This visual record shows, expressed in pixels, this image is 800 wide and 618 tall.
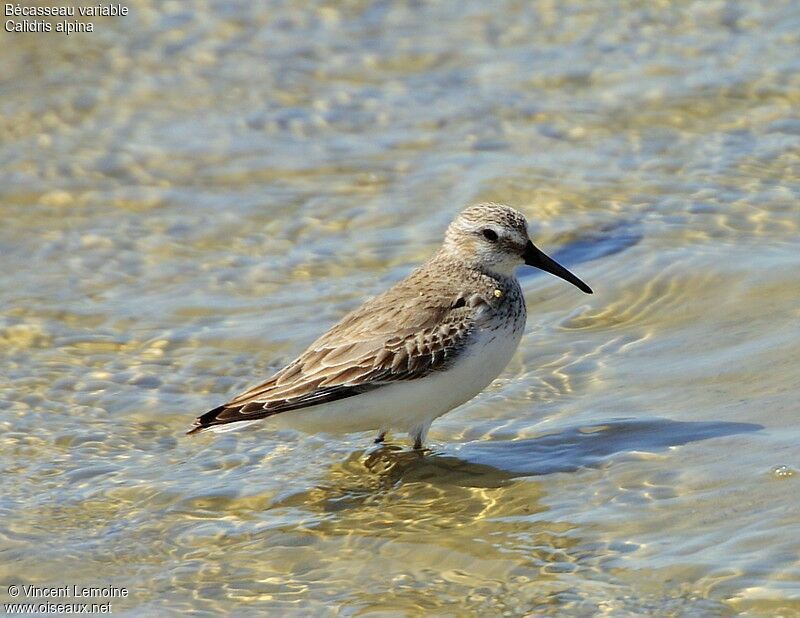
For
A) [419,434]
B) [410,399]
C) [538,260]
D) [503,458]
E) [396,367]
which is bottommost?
[503,458]

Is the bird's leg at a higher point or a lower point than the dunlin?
lower

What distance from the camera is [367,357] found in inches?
289

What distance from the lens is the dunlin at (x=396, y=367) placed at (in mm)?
7215

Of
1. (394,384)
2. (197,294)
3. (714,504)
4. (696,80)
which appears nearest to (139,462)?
(394,384)

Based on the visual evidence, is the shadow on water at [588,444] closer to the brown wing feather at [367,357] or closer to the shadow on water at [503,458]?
the shadow on water at [503,458]

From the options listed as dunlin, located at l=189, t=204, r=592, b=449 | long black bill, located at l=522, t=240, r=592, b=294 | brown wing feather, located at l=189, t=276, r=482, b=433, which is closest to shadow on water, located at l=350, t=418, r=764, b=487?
dunlin, located at l=189, t=204, r=592, b=449

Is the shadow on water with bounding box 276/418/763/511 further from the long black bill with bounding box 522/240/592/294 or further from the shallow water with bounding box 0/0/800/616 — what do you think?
the long black bill with bounding box 522/240/592/294

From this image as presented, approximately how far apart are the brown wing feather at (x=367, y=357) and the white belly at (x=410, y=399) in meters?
0.05

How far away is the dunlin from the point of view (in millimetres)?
7215

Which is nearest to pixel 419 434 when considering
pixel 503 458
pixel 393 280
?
pixel 503 458

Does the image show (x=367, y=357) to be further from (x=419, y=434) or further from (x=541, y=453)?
(x=541, y=453)

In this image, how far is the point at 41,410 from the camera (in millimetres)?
8469

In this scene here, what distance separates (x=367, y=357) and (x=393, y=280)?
2734 millimetres

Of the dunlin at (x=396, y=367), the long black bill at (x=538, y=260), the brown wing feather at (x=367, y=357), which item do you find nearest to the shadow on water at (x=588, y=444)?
the dunlin at (x=396, y=367)
